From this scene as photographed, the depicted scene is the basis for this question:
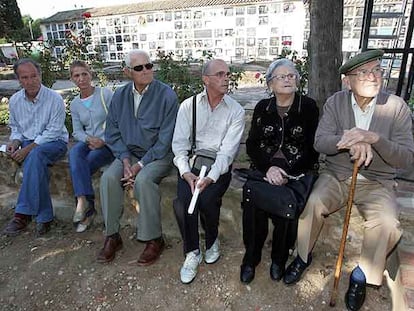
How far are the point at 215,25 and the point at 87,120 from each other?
18.5 metres

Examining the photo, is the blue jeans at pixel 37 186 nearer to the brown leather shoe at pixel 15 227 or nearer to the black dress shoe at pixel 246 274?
the brown leather shoe at pixel 15 227

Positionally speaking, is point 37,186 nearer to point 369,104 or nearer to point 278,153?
point 278,153

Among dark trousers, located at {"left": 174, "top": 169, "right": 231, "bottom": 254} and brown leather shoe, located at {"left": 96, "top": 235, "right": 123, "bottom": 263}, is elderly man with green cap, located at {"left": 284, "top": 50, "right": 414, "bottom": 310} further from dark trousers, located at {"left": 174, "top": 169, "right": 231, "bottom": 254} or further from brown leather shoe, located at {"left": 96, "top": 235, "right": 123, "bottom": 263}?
brown leather shoe, located at {"left": 96, "top": 235, "right": 123, "bottom": 263}

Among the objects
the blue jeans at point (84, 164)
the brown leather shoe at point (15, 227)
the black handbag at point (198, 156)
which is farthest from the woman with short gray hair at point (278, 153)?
the brown leather shoe at point (15, 227)

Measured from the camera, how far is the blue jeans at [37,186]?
273 centimetres

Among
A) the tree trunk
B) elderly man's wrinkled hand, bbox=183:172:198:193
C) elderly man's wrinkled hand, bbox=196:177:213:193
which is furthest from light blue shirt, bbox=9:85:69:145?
the tree trunk

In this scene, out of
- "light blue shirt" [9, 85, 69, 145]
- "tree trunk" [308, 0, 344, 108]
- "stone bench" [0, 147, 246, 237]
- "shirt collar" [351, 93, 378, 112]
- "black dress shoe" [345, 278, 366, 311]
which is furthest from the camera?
"light blue shirt" [9, 85, 69, 145]

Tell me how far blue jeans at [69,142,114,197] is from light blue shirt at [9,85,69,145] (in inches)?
14.7

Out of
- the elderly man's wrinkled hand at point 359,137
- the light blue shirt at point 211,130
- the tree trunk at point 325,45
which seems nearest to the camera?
the elderly man's wrinkled hand at point 359,137

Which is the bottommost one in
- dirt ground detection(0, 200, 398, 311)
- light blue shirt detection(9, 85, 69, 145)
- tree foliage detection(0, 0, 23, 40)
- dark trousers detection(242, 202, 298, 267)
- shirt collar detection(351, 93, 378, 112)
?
dirt ground detection(0, 200, 398, 311)

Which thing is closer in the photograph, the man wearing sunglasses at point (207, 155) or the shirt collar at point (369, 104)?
the shirt collar at point (369, 104)

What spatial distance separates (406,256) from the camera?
6.34ft

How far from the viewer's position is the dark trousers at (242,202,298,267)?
2.09 meters

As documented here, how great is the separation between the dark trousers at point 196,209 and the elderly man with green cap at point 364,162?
574 millimetres
